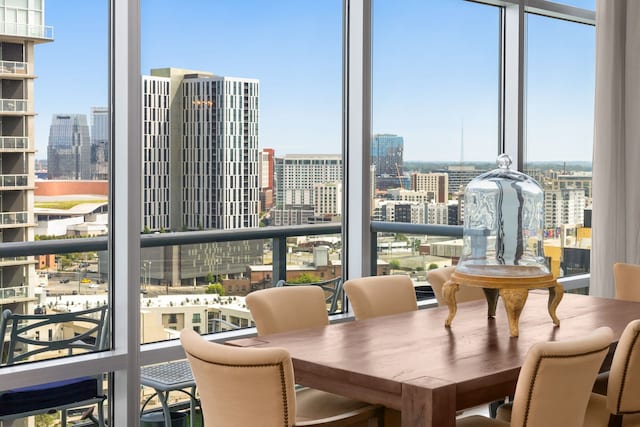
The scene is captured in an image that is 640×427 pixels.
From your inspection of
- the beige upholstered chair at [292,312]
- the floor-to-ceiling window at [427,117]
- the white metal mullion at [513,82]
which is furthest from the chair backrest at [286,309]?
the white metal mullion at [513,82]

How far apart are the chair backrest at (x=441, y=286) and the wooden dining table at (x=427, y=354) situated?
289mm

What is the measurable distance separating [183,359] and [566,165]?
372cm

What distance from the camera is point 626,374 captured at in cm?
317

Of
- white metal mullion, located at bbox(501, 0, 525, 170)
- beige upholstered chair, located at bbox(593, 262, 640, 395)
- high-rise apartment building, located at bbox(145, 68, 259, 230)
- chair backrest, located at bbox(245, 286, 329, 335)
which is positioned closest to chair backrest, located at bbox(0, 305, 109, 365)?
high-rise apartment building, located at bbox(145, 68, 259, 230)

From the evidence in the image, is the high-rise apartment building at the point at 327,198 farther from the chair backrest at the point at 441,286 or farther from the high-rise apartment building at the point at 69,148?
the high-rise apartment building at the point at 69,148

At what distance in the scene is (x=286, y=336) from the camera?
3.44 meters

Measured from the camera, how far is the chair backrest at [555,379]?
2684mm

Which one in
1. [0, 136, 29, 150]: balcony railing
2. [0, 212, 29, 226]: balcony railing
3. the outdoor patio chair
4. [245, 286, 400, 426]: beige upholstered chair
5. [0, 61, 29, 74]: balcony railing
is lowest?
the outdoor patio chair

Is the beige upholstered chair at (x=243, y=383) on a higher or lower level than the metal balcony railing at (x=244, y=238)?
lower

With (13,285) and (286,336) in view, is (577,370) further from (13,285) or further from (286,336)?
(13,285)

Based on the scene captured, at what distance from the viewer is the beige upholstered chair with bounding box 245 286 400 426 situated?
141 inches

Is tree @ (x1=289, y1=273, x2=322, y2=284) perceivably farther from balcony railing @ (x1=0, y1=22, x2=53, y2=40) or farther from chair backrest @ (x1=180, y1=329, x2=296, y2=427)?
chair backrest @ (x1=180, y1=329, x2=296, y2=427)

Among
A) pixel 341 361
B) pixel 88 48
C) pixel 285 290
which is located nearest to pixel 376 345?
pixel 341 361

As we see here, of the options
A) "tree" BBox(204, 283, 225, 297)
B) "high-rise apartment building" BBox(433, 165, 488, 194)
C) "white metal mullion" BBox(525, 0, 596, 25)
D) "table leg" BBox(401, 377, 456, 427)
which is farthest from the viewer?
"white metal mullion" BBox(525, 0, 596, 25)
